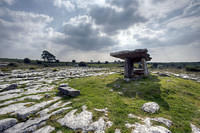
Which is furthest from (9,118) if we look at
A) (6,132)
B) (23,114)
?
(6,132)

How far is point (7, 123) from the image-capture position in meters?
4.61

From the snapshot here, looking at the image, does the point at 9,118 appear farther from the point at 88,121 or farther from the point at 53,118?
the point at 88,121

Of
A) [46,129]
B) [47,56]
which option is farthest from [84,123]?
[47,56]

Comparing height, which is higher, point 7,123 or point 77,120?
point 77,120

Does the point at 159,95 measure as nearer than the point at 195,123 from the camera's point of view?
No

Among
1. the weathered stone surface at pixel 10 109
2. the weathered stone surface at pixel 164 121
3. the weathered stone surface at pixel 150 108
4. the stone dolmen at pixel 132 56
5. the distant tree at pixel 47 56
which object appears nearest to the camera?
the weathered stone surface at pixel 164 121

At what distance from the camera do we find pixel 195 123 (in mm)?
4527

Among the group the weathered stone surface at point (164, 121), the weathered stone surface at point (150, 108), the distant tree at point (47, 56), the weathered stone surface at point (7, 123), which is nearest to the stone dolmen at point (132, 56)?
the weathered stone surface at point (150, 108)

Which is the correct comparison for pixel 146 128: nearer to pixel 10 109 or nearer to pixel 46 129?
pixel 46 129

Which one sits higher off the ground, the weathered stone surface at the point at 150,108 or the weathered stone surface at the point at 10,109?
the weathered stone surface at the point at 150,108

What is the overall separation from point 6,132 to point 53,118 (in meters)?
1.98

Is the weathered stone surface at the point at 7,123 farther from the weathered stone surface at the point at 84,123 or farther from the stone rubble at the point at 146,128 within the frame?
the stone rubble at the point at 146,128

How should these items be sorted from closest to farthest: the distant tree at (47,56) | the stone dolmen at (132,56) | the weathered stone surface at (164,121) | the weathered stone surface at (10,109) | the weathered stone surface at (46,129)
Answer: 1. the weathered stone surface at (46,129)
2. the weathered stone surface at (164,121)
3. the weathered stone surface at (10,109)
4. the stone dolmen at (132,56)
5. the distant tree at (47,56)

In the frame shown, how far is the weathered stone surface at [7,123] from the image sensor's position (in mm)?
4379
